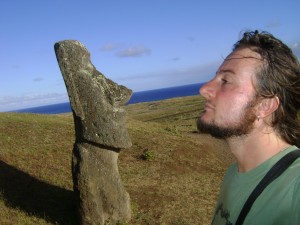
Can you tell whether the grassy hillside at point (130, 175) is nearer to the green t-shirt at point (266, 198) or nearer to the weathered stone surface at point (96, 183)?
the weathered stone surface at point (96, 183)

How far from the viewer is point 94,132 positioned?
33.2 feet

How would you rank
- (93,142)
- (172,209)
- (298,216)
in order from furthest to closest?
(172,209)
(93,142)
(298,216)

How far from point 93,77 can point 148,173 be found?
7096 mm

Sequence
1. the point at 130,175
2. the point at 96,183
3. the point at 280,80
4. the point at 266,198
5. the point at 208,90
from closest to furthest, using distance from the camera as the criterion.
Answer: the point at 266,198, the point at 280,80, the point at 208,90, the point at 96,183, the point at 130,175

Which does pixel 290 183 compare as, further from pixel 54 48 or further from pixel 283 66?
pixel 54 48

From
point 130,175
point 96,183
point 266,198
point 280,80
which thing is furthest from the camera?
point 130,175

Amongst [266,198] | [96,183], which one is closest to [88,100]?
[96,183]

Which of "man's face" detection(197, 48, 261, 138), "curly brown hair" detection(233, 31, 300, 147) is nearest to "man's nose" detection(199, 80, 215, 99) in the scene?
"man's face" detection(197, 48, 261, 138)

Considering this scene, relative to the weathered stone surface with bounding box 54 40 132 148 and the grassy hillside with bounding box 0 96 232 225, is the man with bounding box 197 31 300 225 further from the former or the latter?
the grassy hillside with bounding box 0 96 232 225

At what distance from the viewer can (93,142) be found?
403 inches

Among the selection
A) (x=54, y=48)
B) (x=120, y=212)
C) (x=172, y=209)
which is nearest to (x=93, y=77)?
(x=54, y=48)

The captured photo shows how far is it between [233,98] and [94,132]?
7.16 metres

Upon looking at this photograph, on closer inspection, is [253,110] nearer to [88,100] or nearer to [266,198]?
[266,198]

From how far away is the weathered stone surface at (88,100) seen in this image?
1010 centimetres
